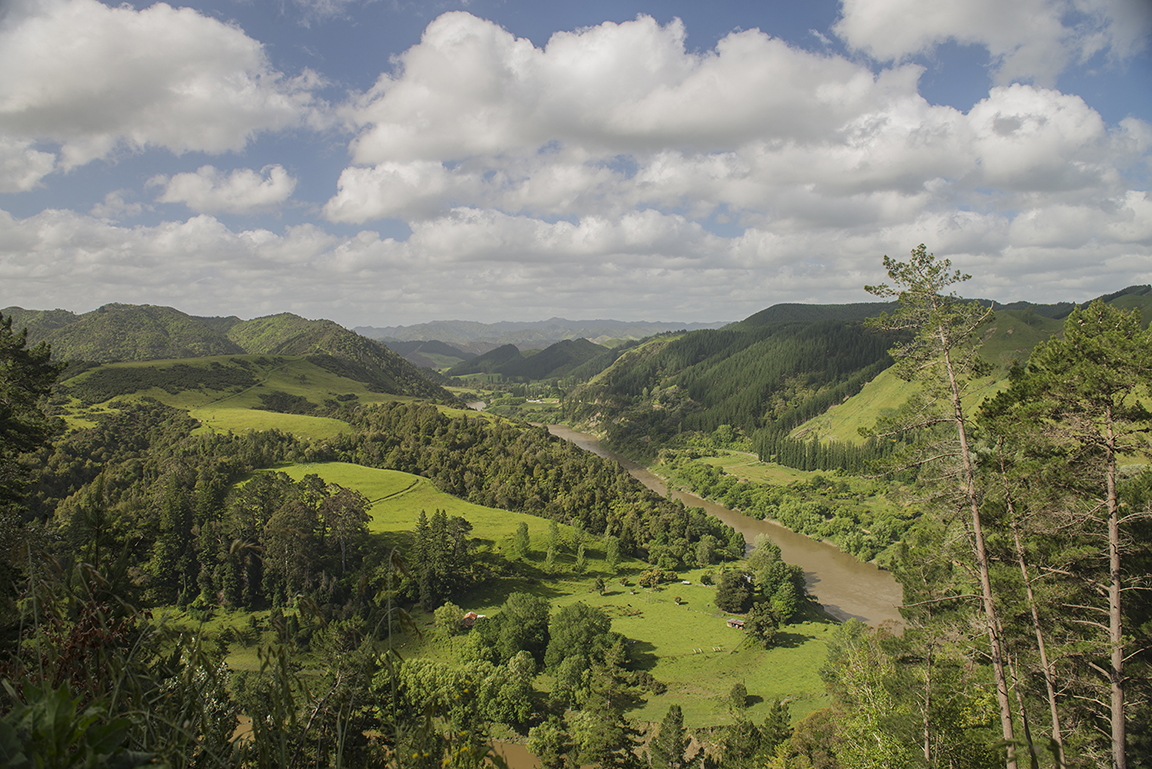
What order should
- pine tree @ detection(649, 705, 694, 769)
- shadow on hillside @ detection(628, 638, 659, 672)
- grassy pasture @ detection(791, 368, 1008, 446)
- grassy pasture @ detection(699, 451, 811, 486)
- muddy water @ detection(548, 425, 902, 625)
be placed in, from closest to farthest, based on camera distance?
pine tree @ detection(649, 705, 694, 769) → shadow on hillside @ detection(628, 638, 659, 672) → muddy water @ detection(548, 425, 902, 625) → grassy pasture @ detection(699, 451, 811, 486) → grassy pasture @ detection(791, 368, 1008, 446)

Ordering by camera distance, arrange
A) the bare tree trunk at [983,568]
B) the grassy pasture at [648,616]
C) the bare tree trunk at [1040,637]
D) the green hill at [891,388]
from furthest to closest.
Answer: the green hill at [891,388] → the grassy pasture at [648,616] → the bare tree trunk at [1040,637] → the bare tree trunk at [983,568]

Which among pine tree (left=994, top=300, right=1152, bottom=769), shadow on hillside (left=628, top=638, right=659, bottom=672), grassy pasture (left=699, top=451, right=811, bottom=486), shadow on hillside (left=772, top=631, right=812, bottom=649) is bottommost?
shadow on hillside (left=772, top=631, right=812, bottom=649)

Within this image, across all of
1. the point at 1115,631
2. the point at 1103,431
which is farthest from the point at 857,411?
the point at 1115,631

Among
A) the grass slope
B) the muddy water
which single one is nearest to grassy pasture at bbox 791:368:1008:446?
the muddy water

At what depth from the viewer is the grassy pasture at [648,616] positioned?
40156mm

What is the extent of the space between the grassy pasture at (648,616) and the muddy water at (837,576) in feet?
17.3

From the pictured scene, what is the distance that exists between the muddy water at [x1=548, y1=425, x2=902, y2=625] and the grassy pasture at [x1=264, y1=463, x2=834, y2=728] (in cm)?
527

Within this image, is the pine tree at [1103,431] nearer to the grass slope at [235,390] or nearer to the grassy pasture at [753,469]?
the grassy pasture at [753,469]

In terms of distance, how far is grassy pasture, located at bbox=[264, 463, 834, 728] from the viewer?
4016 cm

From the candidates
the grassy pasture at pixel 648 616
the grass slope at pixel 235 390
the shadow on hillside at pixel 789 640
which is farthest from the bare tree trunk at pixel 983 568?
the grass slope at pixel 235 390

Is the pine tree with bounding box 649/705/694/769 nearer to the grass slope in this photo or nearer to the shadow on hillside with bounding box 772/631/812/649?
the shadow on hillside with bounding box 772/631/812/649

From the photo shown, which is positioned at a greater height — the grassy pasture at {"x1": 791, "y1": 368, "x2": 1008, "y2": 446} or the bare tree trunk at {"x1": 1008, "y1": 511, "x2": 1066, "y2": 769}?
the bare tree trunk at {"x1": 1008, "y1": 511, "x2": 1066, "y2": 769}

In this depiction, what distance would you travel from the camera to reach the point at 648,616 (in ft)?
179

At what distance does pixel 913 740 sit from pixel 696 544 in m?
58.8
